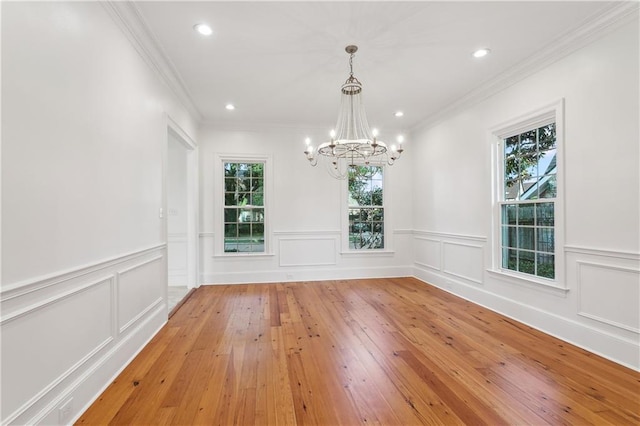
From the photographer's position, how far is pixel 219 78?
3666 millimetres

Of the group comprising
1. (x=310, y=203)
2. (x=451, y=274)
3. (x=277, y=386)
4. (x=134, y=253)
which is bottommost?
(x=277, y=386)

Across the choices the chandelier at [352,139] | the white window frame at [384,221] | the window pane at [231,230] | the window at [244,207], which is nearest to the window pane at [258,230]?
the window at [244,207]

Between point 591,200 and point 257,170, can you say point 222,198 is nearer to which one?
point 257,170

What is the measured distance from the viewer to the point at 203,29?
267cm

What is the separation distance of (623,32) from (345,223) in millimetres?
4197

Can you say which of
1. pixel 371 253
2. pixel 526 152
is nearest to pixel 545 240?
pixel 526 152

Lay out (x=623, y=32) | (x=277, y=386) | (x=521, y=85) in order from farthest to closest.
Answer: (x=521, y=85) < (x=623, y=32) < (x=277, y=386)

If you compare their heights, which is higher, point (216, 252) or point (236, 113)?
point (236, 113)

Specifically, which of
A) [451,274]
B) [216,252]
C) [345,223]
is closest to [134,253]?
[216,252]

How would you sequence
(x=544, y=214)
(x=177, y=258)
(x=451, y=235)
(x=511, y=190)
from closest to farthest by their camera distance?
(x=544, y=214), (x=511, y=190), (x=451, y=235), (x=177, y=258)

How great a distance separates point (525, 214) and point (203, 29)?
394cm

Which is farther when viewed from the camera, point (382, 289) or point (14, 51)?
Answer: point (382, 289)

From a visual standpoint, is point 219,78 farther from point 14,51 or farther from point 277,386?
point 277,386

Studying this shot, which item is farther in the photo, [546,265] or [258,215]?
[258,215]
